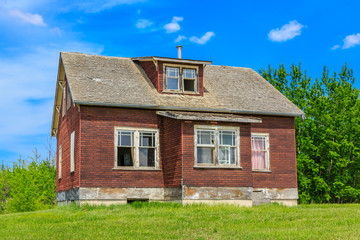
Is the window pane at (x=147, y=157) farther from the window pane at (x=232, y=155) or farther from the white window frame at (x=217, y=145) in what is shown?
the window pane at (x=232, y=155)

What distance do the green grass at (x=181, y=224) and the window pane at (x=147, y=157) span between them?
273 centimetres

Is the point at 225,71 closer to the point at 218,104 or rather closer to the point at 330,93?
the point at 218,104

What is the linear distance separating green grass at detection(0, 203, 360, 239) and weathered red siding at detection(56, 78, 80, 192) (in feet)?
8.73

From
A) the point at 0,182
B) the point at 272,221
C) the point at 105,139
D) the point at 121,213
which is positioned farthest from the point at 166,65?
the point at 0,182

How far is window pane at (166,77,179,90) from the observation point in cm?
2287

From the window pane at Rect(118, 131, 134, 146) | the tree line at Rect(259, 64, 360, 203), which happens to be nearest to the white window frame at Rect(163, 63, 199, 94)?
the window pane at Rect(118, 131, 134, 146)


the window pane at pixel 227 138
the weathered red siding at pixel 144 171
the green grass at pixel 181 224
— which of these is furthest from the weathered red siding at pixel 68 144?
the window pane at pixel 227 138

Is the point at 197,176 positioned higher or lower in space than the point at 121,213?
higher

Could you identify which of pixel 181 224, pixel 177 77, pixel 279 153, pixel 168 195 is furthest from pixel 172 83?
pixel 181 224

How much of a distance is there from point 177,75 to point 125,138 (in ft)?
13.9

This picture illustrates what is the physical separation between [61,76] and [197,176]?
10716 millimetres

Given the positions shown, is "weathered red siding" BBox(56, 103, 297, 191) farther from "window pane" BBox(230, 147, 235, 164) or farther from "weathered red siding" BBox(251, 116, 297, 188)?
"weathered red siding" BBox(251, 116, 297, 188)

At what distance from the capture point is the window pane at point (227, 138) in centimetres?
2062

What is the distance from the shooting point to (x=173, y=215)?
1634cm
